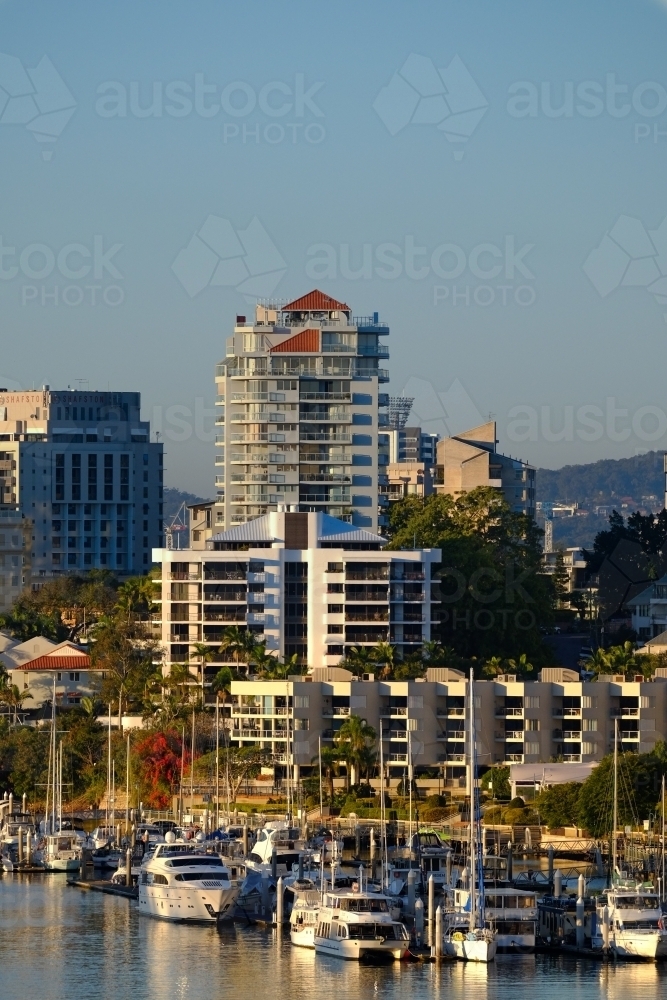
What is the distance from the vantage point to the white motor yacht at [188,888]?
59938mm

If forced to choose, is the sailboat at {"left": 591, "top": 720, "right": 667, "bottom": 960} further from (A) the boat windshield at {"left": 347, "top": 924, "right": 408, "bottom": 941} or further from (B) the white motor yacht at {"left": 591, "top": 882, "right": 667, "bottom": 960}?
(A) the boat windshield at {"left": 347, "top": 924, "right": 408, "bottom": 941}

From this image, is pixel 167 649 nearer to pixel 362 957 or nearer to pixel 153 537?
pixel 362 957

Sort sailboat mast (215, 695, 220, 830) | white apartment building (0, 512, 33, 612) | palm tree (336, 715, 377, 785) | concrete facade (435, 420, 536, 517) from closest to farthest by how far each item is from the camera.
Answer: sailboat mast (215, 695, 220, 830)
palm tree (336, 715, 377, 785)
concrete facade (435, 420, 536, 517)
white apartment building (0, 512, 33, 612)

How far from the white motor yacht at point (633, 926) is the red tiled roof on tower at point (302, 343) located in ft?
233

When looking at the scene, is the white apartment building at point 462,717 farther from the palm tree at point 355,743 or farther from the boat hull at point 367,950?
the boat hull at point 367,950

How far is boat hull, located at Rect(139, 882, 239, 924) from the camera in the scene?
196ft

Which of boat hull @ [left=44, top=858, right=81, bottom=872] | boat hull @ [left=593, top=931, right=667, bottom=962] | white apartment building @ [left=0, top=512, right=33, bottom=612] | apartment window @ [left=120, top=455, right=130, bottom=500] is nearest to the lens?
boat hull @ [left=593, top=931, right=667, bottom=962]

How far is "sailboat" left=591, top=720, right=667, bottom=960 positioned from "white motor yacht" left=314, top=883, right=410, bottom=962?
4510 millimetres

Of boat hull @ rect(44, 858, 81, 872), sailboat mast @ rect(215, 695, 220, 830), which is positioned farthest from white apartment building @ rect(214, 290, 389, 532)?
boat hull @ rect(44, 858, 81, 872)

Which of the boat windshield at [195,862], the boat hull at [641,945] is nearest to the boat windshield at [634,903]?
the boat hull at [641,945]

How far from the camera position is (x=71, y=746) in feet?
313

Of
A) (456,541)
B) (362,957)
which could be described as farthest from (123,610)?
(362,957)

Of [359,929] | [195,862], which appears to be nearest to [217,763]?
[195,862]

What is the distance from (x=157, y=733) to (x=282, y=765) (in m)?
5.52
